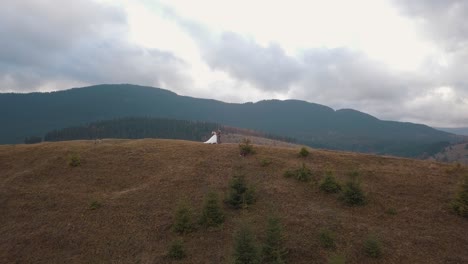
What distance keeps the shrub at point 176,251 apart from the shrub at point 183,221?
2.08m

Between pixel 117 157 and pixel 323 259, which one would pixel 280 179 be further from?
pixel 117 157

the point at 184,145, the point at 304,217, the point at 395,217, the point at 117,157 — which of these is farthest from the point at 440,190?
the point at 117,157

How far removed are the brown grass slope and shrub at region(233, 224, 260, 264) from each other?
138 centimetres

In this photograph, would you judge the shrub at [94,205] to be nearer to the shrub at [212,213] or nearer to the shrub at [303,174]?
the shrub at [212,213]

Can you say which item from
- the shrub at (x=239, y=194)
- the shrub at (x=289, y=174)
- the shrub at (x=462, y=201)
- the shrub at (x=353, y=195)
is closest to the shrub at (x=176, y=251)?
the shrub at (x=239, y=194)

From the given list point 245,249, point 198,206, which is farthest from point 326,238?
Answer: point 198,206

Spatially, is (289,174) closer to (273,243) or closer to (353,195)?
(353,195)

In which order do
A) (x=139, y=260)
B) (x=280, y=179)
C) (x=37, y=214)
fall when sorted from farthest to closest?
(x=280, y=179)
(x=37, y=214)
(x=139, y=260)

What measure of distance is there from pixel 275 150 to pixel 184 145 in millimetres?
10339

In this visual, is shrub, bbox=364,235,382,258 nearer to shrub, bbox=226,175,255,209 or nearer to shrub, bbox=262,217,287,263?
shrub, bbox=262,217,287,263

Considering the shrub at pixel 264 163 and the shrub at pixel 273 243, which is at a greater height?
the shrub at pixel 264 163

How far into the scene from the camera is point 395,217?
22.0 metres

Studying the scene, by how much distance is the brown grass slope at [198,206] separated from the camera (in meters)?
19.3

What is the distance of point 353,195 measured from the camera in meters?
23.7
